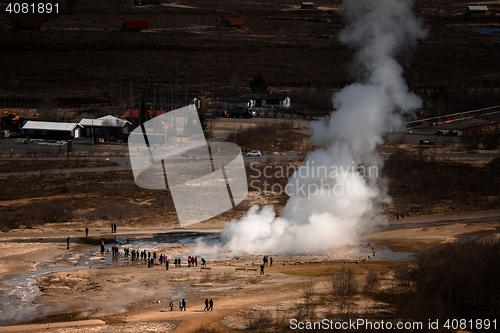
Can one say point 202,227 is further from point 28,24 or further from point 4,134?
point 28,24

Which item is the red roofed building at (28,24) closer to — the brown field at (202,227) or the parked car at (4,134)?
the brown field at (202,227)

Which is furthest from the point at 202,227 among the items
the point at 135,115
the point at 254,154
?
the point at 135,115

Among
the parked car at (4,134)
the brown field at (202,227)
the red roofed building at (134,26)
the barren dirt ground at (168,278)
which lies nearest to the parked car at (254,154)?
the brown field at (202,227)

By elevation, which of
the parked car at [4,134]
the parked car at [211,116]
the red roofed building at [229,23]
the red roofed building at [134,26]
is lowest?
the parked car at [4,134]

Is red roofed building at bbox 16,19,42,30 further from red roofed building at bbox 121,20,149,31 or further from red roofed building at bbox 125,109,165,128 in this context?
red roofed building at bbox 125,109,165,128

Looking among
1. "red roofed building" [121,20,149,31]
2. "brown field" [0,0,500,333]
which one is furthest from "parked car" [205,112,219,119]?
"red roofed building" [121,20,149,31]
